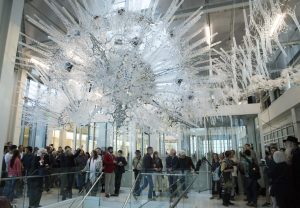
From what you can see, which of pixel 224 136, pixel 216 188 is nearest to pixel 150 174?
pixel 216 188

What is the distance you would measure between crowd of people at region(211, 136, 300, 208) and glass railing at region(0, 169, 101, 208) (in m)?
3.37

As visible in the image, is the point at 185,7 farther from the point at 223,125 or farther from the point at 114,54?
the point at 223,125

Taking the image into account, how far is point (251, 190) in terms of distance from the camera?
7.18 metres

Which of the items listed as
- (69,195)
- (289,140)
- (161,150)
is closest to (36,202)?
(69,195)

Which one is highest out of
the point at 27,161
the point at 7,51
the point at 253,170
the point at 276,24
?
the point at 276,24

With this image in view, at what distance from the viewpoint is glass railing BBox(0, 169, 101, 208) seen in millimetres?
5211

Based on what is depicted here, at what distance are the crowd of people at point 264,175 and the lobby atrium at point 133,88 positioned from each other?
0.08ft

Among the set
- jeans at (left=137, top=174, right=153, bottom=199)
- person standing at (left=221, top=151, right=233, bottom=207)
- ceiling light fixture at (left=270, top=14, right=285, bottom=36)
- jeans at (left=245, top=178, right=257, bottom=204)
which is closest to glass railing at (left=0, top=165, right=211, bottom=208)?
jeans at (left=137, top=174, right=153, bottom=199)

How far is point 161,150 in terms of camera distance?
A: 1369cm

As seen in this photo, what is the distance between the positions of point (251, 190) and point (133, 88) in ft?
16.8

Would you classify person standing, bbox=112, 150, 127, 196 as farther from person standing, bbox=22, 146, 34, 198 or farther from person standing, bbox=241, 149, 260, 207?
person standing, bbox=241, 149, 260, 207

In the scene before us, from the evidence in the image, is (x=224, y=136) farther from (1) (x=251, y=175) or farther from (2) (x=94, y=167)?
(2) (x=94, y=167)

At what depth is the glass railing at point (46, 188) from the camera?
5.21 m

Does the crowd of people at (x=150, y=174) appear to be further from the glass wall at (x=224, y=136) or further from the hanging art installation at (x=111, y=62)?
the glass wall at (x=224, y=136)
